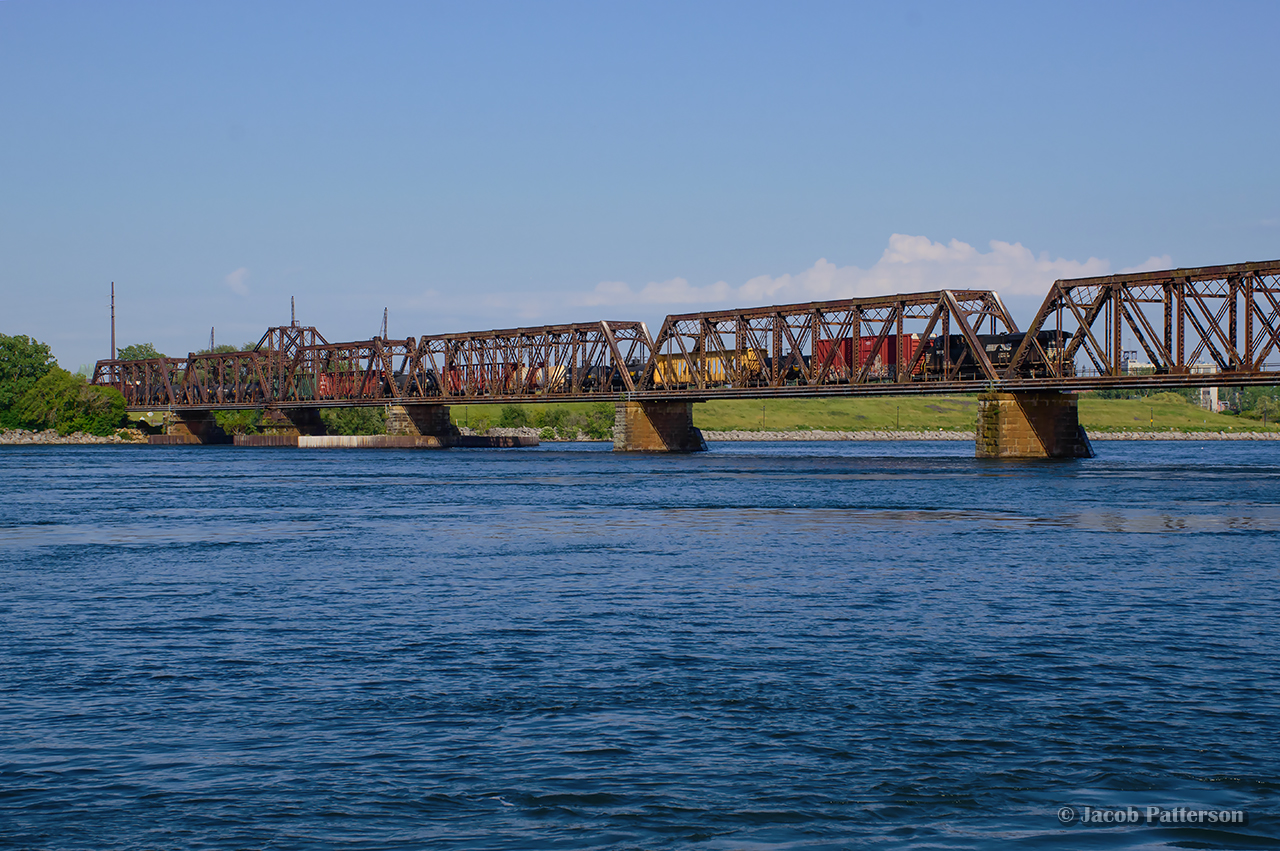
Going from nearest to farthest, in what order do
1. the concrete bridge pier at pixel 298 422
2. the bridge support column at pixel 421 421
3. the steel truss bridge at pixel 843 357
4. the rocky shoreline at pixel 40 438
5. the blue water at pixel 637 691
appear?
1. the blue water at pixel 637 691
2. the steel truss bridge at pixel 843 357
3. the bridge support column at pixel 421 421
4. the rocky shoreline at pixel 40 438
5. the concrete bridge pier at pixel 298 422

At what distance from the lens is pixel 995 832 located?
1079 centimetres

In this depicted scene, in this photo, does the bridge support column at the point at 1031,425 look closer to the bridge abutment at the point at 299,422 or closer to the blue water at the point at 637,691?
the blue water at the point at 637,691

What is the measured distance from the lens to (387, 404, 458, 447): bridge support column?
174 meters

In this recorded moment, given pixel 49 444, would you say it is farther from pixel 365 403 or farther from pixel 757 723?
pixel 757 723

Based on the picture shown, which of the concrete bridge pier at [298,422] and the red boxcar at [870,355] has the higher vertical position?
the red boxcar at [870,355]

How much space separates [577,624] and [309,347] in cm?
17843

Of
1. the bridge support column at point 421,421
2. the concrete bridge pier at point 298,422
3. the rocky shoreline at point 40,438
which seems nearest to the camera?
the bridge support column at point 421,421

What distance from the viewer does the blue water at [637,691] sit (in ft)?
36.9

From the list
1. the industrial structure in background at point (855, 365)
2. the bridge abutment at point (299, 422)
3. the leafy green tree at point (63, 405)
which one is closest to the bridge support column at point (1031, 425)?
the industrial structure in background at point (855, 365)

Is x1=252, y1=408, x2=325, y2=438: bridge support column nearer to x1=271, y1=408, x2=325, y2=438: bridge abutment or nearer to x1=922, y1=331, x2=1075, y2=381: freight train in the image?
x1=271, y1=408, x2=325, y2=438: bridge abutment

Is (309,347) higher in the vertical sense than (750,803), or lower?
higher

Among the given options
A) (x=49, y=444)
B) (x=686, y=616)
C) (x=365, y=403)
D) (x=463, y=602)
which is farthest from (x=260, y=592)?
(x=49, y=444)

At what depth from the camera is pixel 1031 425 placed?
9831 cm

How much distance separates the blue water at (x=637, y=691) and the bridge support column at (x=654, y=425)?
9735 cm
